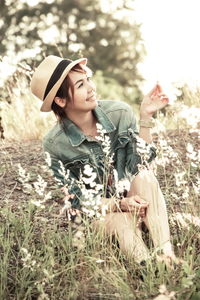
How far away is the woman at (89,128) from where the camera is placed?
337cm

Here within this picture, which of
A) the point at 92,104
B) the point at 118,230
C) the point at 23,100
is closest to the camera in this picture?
the point at 118,230

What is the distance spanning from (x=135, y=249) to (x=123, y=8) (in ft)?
51.0

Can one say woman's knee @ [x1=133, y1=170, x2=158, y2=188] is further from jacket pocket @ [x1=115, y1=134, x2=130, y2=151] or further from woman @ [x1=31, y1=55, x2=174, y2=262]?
jacket pocket @ [x1=115, y1=134, x2=130, y2=151]

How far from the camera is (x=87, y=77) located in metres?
3.67

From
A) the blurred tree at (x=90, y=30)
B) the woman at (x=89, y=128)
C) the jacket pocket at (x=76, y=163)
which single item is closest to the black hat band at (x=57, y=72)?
the woman at (x=89, y=128)

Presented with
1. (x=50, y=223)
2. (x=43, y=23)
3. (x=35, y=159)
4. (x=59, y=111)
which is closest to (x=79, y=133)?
(x=59, y=111)

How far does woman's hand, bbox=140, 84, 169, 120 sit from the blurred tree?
43.6 ft

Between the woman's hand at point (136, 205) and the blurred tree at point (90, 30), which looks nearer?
the woman's hand at point (136, 205)

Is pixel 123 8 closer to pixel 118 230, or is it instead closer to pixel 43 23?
pixel 43 23

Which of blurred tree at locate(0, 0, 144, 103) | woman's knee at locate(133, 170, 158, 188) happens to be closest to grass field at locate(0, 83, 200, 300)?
woman's knee at locate(133, 170, 158, 188)

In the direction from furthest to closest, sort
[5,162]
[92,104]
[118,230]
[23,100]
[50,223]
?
[23,100] < [5,162] < [50,223] < [92,104] < [118,230]

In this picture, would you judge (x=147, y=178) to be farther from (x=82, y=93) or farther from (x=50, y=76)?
(x=50, y=76)

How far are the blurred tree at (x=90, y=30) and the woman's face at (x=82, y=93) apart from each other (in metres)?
13.1

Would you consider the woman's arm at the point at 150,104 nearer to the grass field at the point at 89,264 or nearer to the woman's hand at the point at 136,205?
the grass field at the point at 89,264
